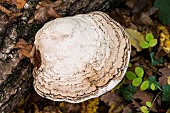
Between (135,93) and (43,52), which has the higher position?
(43,52)

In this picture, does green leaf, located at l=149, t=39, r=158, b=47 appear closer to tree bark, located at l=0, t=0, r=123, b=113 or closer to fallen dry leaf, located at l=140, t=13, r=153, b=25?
fallen dry leaf, located at l=140, t=13, r=153, b=25

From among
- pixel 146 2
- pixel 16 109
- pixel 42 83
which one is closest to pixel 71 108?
pixel 16 109

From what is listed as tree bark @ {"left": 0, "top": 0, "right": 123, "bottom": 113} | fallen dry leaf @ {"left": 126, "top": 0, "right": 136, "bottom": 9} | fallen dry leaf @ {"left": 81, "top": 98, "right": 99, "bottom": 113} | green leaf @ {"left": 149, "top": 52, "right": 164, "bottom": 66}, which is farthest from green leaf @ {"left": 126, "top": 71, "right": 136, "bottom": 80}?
fallen dry leaf @ {"left": 126, "top": 0, "right": 136, "bottom": 9}

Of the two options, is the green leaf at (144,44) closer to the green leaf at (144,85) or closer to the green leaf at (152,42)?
the green leaf at (152,42)

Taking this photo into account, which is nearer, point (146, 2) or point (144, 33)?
point (144, 33)

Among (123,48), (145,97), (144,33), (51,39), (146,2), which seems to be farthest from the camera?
(146,2)

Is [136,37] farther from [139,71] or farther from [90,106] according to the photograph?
[90,106]

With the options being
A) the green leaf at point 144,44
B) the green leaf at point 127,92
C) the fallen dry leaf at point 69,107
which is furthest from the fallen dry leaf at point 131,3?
the fallen dry leaf at point 69,107

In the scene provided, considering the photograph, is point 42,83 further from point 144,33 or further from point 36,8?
point 144,33
